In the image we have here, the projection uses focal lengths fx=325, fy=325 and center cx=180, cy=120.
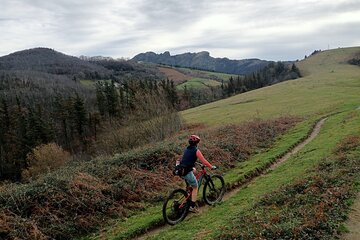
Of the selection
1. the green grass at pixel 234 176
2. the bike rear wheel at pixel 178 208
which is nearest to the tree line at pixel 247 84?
the green grass at pixel 234 176

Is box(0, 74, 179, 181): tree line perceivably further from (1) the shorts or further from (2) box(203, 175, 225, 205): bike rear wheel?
(1) the shorts

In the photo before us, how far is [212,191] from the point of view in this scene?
1545 centimetres

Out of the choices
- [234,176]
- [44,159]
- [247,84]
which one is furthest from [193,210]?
[247,84]

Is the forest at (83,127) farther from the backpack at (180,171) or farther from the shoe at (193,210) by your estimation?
the backpack at (180,171)

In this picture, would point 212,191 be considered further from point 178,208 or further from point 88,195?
point 88,195

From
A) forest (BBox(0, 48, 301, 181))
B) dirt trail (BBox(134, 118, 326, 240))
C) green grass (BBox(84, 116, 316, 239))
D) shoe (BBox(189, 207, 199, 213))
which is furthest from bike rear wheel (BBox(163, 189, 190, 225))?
forest (BBox(0, 48, 301, 181))

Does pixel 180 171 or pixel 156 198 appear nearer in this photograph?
pixel 180 171

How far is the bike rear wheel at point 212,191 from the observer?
15141mm

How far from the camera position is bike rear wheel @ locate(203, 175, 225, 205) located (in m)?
15.1

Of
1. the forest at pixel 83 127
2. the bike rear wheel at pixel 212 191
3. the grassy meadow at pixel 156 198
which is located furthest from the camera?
the forest at pixel 83 127

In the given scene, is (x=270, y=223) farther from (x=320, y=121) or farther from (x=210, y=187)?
(x=320, y=121)

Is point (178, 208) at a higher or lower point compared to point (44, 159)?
higher

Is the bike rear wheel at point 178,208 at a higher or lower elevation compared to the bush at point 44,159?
higher

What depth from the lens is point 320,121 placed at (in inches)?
1515
